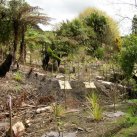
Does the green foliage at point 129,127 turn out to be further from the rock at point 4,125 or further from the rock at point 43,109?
the rock at point 4,125

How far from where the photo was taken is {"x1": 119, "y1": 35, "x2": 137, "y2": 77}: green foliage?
41.6 ft

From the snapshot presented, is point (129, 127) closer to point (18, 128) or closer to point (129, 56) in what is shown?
point (18, 128)

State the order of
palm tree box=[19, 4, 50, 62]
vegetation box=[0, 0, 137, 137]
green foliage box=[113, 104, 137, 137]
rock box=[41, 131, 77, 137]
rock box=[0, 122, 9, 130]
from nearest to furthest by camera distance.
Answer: green foliage box=[113, 104, 137, 137], rock box=[41, 131, 77, 137], rock box=[0, 122, 9, 130], vegetation box=[0, 0, 137, 137], palm tree box=[19, 4, 50, 62]

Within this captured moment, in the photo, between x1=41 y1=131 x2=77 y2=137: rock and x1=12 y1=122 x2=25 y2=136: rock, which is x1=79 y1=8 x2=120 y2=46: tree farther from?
x1=41 y1=131 x2=77 y2=137: rock

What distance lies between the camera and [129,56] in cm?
1274

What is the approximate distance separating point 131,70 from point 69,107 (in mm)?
3821

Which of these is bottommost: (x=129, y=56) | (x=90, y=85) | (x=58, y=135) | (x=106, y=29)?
(x=58, y=135)

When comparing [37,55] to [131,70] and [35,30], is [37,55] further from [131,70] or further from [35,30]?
[131,70]

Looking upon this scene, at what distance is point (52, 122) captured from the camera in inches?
325

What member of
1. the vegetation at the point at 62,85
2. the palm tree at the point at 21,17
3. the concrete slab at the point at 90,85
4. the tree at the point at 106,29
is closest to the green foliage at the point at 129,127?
the vegetation at the point at 62,85

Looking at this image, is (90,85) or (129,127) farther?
(90,85)

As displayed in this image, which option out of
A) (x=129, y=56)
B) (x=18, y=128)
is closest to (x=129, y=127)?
(x=18, y=128)

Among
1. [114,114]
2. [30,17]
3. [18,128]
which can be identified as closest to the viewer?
[18,128]

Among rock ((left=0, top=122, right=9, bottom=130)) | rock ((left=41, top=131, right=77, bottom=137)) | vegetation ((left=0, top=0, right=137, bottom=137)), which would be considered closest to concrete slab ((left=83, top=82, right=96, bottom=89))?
vegetation ((left=0, top=0, right=137, bottom=137))
